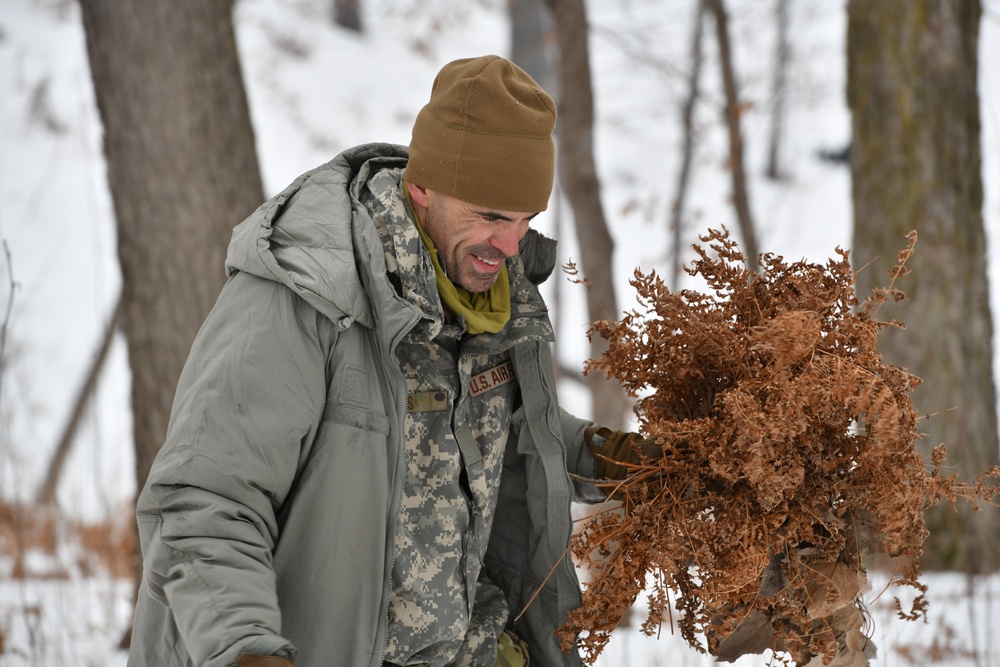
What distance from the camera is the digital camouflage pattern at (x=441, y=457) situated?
216cm

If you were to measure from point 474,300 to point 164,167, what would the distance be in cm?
209

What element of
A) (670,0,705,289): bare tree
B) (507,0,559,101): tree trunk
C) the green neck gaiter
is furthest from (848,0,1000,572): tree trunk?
(507,0,559,101): tree trunk

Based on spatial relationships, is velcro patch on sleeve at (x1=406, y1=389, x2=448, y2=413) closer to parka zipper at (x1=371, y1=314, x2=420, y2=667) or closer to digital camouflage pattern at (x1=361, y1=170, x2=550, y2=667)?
digital camouflage pattern at (x1=361, y1=170, x2=550, y2=667)

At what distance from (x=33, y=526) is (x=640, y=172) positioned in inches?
560

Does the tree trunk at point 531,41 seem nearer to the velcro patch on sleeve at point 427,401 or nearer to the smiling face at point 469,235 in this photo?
the smiling face at point 469,235

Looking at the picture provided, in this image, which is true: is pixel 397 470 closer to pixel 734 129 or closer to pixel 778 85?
pixel 734 129

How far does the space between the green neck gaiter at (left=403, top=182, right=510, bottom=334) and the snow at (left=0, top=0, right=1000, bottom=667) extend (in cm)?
656

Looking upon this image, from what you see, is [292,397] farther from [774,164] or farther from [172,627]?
[774,164]

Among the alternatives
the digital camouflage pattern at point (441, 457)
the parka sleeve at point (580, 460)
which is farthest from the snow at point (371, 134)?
the digital camouflage pattern at point (441, 457)

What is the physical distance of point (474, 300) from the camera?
2326 millimetres

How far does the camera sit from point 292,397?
6.27 feet

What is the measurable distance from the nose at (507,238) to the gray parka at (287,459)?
0.31 metres

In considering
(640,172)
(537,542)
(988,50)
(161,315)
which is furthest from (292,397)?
(988,50)

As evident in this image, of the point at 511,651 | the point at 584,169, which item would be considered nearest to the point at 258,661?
the point at 511,651
